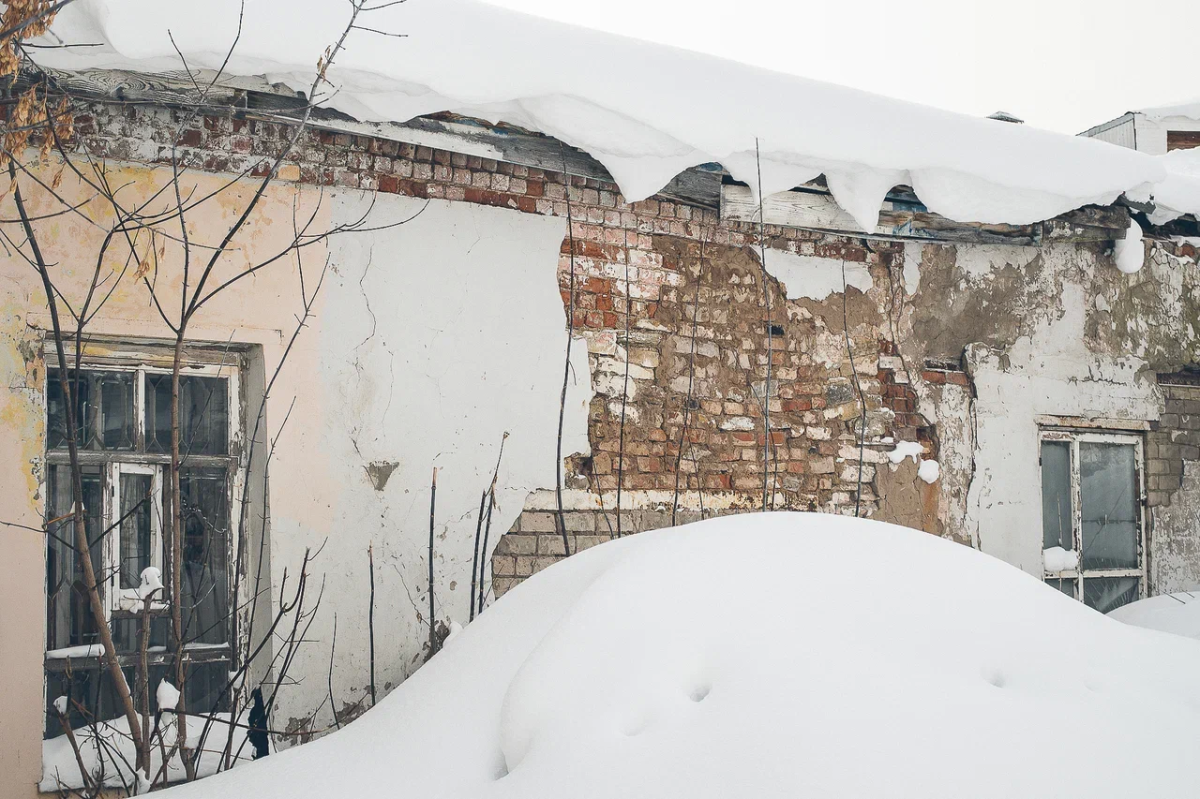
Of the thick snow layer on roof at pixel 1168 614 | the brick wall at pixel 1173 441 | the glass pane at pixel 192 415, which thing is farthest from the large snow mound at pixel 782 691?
the brick wall at pixel 1173 441

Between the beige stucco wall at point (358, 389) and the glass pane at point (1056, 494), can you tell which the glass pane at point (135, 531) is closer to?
the beige stucco wall at point (358, 389)

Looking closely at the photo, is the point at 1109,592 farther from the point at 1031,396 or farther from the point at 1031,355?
the point at 1031,355

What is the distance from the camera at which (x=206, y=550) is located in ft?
10.7

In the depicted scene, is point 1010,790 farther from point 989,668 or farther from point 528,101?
point 528,101

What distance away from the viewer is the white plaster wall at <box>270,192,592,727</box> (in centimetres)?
331

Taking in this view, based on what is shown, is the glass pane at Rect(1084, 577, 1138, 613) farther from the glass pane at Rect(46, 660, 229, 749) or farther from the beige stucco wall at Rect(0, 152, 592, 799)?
the glass pane at Rect(46, 660, 229, 749)

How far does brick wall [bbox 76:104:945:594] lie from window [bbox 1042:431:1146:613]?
933 mm

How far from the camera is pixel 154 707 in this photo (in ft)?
10.4

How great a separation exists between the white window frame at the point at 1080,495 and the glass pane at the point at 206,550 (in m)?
3.75

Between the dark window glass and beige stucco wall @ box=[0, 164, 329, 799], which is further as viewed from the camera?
the dark window glass

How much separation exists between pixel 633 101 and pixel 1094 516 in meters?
3.36

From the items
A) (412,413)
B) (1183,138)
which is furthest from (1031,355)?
(1183,138)

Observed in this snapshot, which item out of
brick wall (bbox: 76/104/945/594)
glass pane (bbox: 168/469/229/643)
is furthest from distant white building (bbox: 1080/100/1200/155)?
glass pane (bbox: 168/469/229/643)

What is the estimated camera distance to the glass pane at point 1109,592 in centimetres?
493
